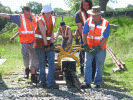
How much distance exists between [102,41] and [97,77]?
962mm

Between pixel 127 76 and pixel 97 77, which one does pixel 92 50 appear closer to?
pixel 97 77

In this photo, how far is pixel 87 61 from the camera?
16.0 ft

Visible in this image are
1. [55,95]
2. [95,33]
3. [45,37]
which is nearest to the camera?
[55,95]

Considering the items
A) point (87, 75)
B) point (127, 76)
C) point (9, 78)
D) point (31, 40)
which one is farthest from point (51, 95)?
point (127, 76)

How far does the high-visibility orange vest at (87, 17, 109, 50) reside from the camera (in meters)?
4.73

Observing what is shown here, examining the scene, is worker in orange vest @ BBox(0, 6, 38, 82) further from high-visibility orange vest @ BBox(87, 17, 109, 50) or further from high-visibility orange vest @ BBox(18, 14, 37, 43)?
high-visibility orange vest @ BBox(87, 17, 109, 50)

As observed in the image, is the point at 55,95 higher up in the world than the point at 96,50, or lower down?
lower down

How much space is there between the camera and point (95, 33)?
15.6 feet

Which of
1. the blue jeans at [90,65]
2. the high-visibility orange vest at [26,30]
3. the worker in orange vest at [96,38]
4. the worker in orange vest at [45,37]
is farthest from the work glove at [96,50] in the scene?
the high-visibility orange vest at [26,30]

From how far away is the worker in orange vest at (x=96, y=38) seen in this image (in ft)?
15.5

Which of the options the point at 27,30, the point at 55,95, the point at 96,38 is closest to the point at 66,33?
the point at 27,30

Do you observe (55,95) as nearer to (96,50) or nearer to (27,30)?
(96,50)

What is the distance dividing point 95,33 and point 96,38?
0.43 feet

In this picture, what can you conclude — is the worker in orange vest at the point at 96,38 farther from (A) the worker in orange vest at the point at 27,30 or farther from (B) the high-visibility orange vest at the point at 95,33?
(A) the worker in orange vest at the point at 27,30
